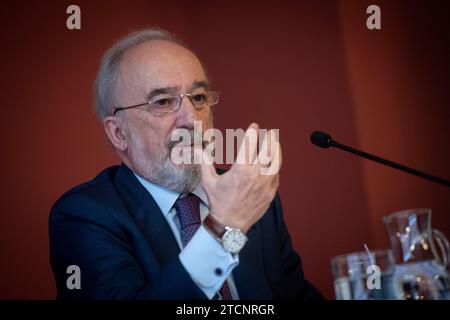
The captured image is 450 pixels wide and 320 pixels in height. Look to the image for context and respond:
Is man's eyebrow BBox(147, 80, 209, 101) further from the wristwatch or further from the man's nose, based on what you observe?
the wristwatch

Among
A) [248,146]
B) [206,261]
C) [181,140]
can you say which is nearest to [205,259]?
[206,261]

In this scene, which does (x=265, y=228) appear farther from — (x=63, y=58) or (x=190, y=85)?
(x=63, y=58)

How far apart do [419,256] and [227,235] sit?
0.36 m

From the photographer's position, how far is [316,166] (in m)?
1.87

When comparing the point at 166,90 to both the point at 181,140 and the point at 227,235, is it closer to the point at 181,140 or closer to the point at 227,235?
the point at 181,140

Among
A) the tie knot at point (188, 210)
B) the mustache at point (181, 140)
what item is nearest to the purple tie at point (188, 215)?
the tie knot at point (188, 210)

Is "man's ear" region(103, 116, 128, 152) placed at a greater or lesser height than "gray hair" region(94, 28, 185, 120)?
lesser

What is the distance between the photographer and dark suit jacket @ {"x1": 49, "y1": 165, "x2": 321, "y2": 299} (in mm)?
1086

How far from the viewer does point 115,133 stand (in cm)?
152

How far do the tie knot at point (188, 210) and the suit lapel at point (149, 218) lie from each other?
1.9 inches

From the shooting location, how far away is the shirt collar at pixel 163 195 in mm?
1365

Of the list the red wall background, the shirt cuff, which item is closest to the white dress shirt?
the shirt cuff

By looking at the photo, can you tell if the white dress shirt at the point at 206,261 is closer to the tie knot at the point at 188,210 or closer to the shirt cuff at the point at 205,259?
the shirt cuff at the point at 205,259

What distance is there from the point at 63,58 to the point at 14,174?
0.36 m
